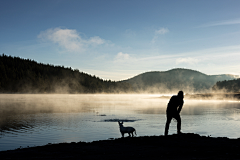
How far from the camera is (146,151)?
40.5 ft

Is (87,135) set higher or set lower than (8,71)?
lower

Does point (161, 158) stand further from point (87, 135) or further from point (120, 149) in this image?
point (87, 135)

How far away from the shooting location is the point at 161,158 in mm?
10594

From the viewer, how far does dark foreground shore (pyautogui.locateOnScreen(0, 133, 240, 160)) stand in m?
11.1

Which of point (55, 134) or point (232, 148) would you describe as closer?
point (232, 148)

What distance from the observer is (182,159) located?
1023 cm

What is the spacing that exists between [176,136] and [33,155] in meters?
9.42

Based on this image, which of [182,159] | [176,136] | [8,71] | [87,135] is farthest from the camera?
[8,71]

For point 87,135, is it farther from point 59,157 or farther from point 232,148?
point 232,148

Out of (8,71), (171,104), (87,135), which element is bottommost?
(87,135)

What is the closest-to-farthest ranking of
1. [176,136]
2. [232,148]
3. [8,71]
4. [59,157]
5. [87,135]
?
[59,157], [232,148], [176,136], [87,135], [8,71]

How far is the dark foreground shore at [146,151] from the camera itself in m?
11.1

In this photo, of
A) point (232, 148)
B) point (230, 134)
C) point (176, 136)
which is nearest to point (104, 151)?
point (176, 136)

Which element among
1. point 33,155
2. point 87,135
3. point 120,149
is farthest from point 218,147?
point 87,135
